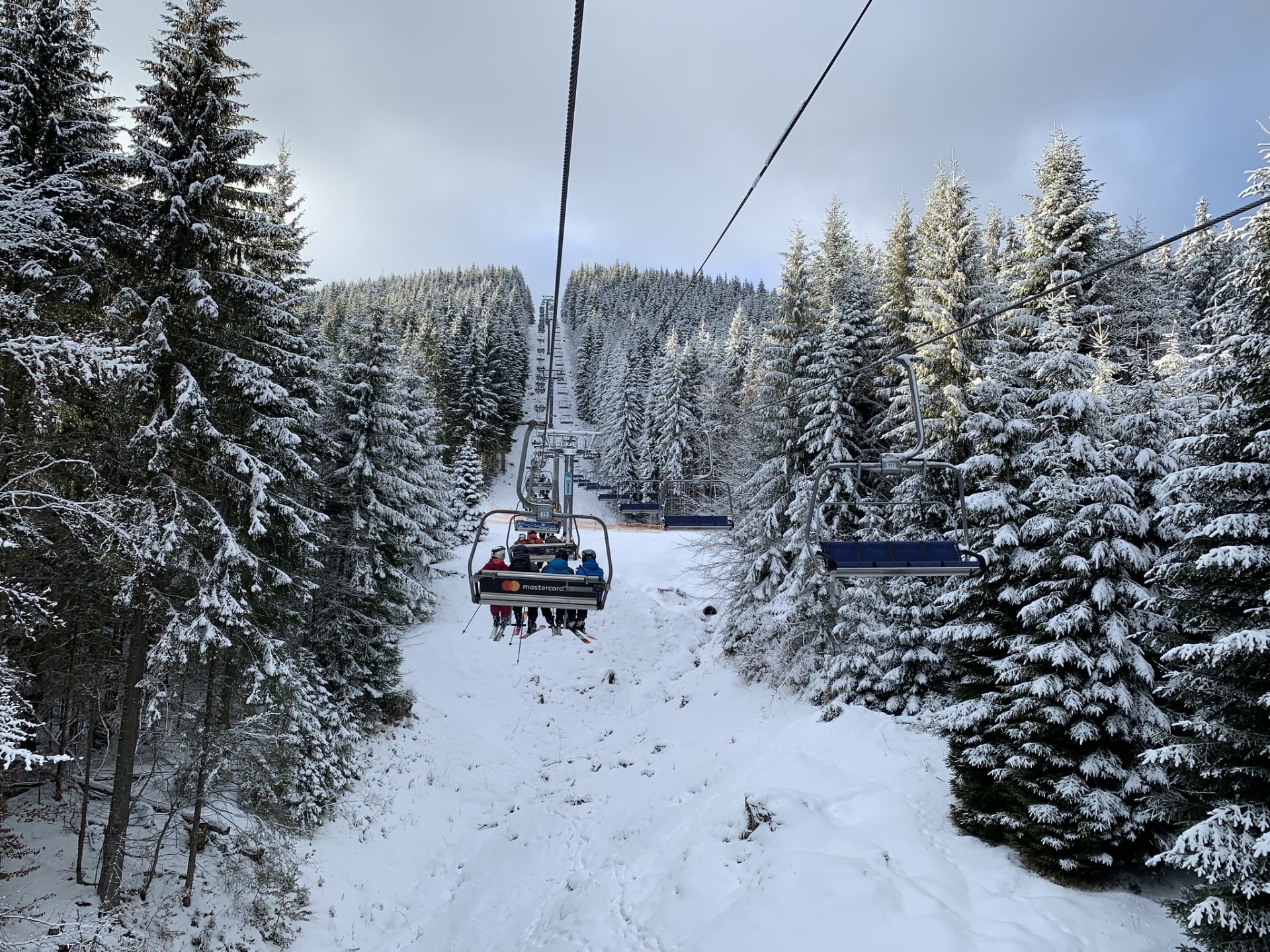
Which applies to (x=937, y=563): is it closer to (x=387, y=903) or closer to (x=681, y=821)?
(x=681, y=821)

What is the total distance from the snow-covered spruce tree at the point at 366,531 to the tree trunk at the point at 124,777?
6393 mm

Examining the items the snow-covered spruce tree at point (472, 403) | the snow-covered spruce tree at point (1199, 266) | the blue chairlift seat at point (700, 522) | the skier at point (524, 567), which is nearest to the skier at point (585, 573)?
the skier at point (524, 567)

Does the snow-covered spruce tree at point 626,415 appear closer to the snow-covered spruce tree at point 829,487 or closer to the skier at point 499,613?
the snow-covered spruce tree at point 829,487

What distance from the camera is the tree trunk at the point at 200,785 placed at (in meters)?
12.2

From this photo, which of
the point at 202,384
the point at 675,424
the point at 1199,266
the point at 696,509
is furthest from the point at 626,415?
the point at 202,384

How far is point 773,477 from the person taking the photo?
Result: 20.6 metres

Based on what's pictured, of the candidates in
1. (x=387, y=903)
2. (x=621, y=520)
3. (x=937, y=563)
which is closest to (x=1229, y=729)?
(x=937, y=563)

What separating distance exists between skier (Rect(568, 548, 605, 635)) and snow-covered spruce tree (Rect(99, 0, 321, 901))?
19.3 ft

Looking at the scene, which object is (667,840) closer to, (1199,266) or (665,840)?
(665,840)

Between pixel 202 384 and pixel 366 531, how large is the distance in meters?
7.47

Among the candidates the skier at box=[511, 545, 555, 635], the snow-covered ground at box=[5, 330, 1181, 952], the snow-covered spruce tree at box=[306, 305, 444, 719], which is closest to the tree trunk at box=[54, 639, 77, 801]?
the snow-covered ground at box=[5, 330, 1181, 952]

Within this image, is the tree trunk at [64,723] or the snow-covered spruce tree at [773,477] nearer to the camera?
the tree trunk at [64,723]

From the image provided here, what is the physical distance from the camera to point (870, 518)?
1816 centimetres

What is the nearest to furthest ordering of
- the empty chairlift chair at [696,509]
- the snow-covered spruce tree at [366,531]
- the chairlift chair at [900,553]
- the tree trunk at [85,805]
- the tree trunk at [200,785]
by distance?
1. the chairlift chair at [900,553]
2. the tree trunk at [85,805]
3. the tree trunk at [200,785]
4. the snow-covered spruce tree at [366,531]
5. the empty chairlift chair at [696,509]
